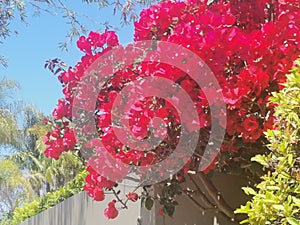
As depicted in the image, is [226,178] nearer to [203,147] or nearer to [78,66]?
[203,147]

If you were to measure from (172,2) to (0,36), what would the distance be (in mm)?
3273

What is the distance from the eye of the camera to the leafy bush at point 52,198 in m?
6.55

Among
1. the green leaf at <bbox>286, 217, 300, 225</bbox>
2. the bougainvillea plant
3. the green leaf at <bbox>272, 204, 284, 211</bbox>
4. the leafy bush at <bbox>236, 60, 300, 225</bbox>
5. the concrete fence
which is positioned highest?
the bougainvillea plant

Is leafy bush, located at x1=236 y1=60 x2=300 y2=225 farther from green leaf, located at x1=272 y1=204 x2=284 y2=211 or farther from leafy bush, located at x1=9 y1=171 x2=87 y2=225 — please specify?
leafy bush, located at x1=9 y1=171 x2=87 y2=225

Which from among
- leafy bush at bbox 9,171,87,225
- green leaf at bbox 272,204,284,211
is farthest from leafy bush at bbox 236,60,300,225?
leafy bush at bbox 9,171,87,225

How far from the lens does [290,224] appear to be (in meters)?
1.69

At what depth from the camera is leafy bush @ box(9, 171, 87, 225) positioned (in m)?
6.55

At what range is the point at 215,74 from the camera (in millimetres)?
2672

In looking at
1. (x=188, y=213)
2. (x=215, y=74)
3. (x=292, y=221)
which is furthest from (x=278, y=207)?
(x=188, y=213)

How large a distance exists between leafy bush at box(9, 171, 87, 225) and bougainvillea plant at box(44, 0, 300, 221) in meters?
2.82

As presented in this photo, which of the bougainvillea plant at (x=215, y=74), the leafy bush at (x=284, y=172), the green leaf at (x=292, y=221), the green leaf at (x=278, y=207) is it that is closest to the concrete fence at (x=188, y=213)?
the bougainvillea plant at (x=215, y=74)

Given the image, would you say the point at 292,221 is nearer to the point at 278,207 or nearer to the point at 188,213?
the point at 278,207

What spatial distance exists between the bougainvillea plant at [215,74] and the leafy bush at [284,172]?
0.56 metres

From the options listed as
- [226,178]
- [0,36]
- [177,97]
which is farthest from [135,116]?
[0,36]
